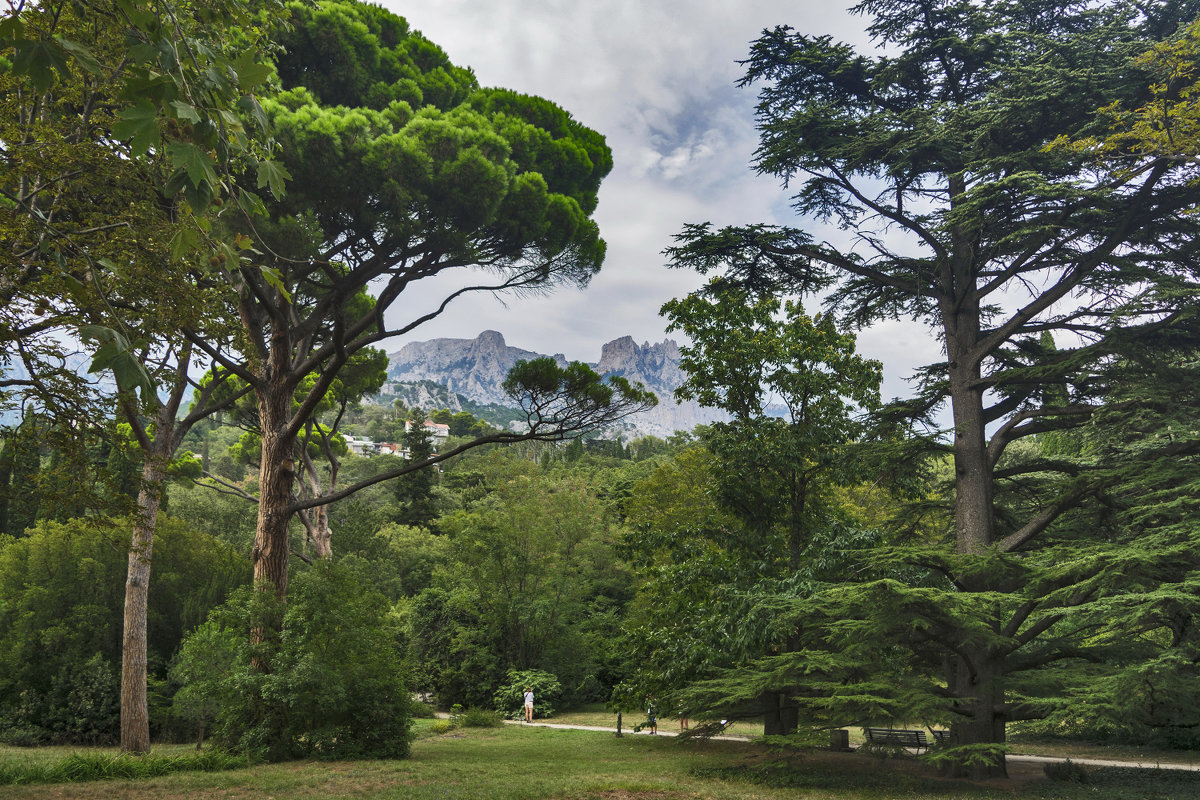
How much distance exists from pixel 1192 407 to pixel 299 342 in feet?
46.2

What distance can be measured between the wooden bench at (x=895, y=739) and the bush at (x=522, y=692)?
10377 mm

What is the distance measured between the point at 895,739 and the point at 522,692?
11260 millimetres

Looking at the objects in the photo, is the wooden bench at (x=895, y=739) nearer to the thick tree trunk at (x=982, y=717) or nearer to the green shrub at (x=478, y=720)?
the thick tree trunk at (x=982, y=717)

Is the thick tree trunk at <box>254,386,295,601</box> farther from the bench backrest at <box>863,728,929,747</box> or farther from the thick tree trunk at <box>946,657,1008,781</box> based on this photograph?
the bench backrest at <box>863,728,929,747</box>

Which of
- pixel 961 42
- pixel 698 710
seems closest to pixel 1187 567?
pixel 698 710

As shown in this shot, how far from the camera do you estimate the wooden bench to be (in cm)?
1285

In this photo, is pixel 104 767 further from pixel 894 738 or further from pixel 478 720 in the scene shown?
pixel 894 738

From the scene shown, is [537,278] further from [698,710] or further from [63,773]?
[63,773]

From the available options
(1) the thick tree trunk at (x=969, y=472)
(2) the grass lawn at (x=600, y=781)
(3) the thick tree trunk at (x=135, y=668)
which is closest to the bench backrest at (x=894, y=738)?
(2) the grass lawn at (x=600, y=781)

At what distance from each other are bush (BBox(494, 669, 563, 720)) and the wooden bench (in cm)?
1038

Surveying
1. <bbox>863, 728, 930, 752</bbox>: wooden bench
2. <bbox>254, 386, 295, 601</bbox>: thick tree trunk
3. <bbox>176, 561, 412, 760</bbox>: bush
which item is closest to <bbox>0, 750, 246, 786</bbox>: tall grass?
<bbox>176, 561, 412, 760</bbox>: bush

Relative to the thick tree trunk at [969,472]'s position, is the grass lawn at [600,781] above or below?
below

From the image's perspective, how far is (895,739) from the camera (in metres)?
13.1

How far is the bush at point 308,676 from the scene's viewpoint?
9.88 metres
